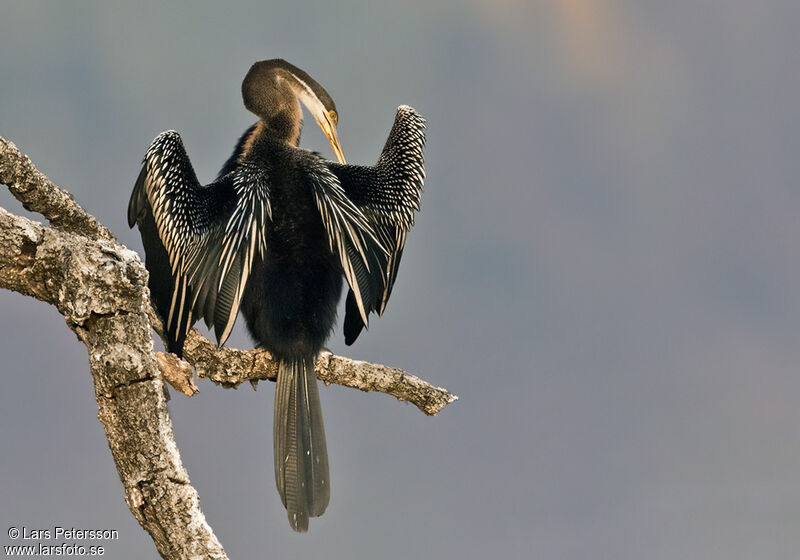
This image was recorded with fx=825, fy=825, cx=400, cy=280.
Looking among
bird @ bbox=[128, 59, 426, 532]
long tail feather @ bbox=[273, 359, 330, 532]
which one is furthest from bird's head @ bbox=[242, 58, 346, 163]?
long tail feather @ bbox=[273, 359, 330, 532]

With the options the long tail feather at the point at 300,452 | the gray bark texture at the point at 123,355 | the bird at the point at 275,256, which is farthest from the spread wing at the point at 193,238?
the gray bark texture at the point at 123,355

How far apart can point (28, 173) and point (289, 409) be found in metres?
1.37

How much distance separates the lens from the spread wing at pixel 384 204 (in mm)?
3869

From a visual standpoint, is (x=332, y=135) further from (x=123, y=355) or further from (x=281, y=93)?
(x=123, y=355)

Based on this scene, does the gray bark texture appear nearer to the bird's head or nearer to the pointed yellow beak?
the bird's head

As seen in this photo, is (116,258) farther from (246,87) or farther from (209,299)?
(246,87)

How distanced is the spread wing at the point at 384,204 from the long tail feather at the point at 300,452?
22.2 inches

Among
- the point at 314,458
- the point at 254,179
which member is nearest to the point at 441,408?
the point at 314,458

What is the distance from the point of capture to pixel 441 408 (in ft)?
12.5

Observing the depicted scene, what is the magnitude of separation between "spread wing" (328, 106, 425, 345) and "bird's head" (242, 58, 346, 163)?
36cm

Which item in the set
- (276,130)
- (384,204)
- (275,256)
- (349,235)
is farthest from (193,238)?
(384,204)

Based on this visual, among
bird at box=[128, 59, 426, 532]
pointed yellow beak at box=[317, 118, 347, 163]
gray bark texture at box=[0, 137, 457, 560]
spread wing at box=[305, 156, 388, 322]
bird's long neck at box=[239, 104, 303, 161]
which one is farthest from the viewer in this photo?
pointed yellow beak at box=[317, 118, 347, 163]

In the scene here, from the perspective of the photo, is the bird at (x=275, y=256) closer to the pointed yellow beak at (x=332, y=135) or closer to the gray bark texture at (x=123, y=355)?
the pointed yellow beak at (x=332, y=135)

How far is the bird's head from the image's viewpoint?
4.08m
